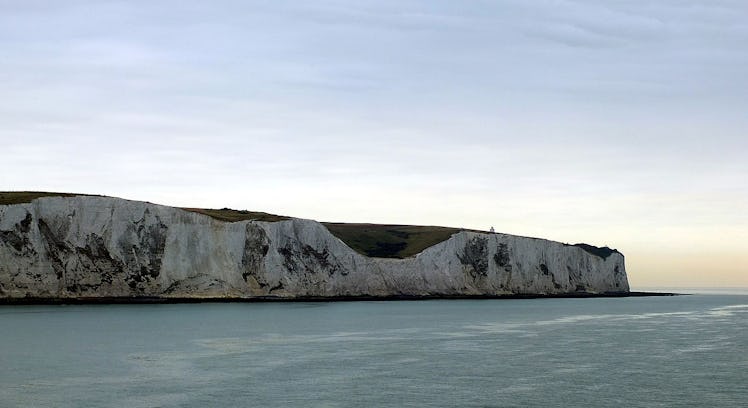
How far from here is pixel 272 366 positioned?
1556 inches

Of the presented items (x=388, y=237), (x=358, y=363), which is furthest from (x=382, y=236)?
(x=358, y=363)

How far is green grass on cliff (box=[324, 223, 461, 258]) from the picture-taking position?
5191 inches

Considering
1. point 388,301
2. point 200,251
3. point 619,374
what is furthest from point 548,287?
point 619,374

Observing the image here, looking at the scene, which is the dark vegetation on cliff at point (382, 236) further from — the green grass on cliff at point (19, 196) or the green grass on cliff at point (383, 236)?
the green grass on cliff at point (19, 196)

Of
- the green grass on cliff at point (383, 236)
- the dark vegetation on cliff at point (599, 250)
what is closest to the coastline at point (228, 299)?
the green grass on cliff at point (383, 236)

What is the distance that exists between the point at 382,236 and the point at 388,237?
1.83 metres

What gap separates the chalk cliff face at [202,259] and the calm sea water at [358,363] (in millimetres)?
14011

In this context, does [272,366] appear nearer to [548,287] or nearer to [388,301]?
[388,301]

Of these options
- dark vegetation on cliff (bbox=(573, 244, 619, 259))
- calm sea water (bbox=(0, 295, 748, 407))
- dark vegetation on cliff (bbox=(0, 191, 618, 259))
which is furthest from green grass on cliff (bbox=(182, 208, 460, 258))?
calm sea water (bbox=(0, 295, 748, 407))

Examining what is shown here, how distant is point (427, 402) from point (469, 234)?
96.2 meters

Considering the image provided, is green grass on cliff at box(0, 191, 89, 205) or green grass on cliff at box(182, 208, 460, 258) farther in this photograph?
green grass on cliff at box(182, 208, 460, 258)

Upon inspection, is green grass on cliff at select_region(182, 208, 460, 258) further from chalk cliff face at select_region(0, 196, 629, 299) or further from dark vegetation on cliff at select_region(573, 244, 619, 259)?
dark vegetation on cliff at select_region(573, 244, 619, 259)

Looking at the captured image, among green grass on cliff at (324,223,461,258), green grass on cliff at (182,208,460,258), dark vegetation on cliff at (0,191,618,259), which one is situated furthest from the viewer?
green grass on cliff at (324,223,461,258)

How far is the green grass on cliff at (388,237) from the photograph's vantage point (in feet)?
433
